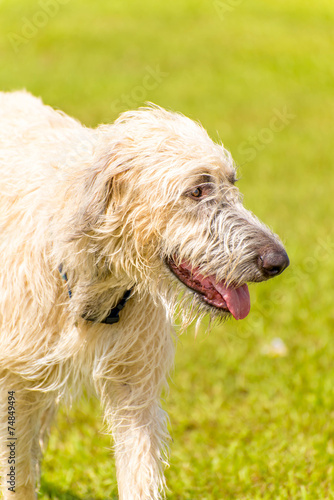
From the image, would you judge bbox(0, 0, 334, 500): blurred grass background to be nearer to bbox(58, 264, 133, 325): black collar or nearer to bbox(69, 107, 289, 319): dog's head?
bbox(69, 107, 289, 319): dog's head

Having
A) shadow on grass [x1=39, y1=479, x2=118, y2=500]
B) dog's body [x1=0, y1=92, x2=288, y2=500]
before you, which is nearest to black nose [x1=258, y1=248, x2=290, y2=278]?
dog's body [x1=0, y1=92, x2=288, y2=500]

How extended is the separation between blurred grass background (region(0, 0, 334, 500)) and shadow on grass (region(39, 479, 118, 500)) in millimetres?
11

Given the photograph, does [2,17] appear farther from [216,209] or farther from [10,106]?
[216,209]

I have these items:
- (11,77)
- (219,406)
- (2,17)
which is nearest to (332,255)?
(219,406)

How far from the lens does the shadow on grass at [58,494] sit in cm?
436

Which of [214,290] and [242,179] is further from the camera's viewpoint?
[242,179]

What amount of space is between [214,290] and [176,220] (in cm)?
38

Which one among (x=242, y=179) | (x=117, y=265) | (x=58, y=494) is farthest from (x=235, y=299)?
(x=242, y=179)

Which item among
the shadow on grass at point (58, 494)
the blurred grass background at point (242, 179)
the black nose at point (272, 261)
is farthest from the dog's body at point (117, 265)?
the blurred grass background at point (242, 179)

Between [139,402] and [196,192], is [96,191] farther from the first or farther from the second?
[139,402]

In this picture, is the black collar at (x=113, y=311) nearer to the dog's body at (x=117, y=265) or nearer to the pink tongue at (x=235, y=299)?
the dog's body at (x=117, y=265)

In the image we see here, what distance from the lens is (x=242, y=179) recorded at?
11070 mm

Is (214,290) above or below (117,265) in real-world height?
above

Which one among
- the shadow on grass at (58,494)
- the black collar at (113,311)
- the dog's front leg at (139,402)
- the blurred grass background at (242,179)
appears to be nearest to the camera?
the black collar at (113,311)
